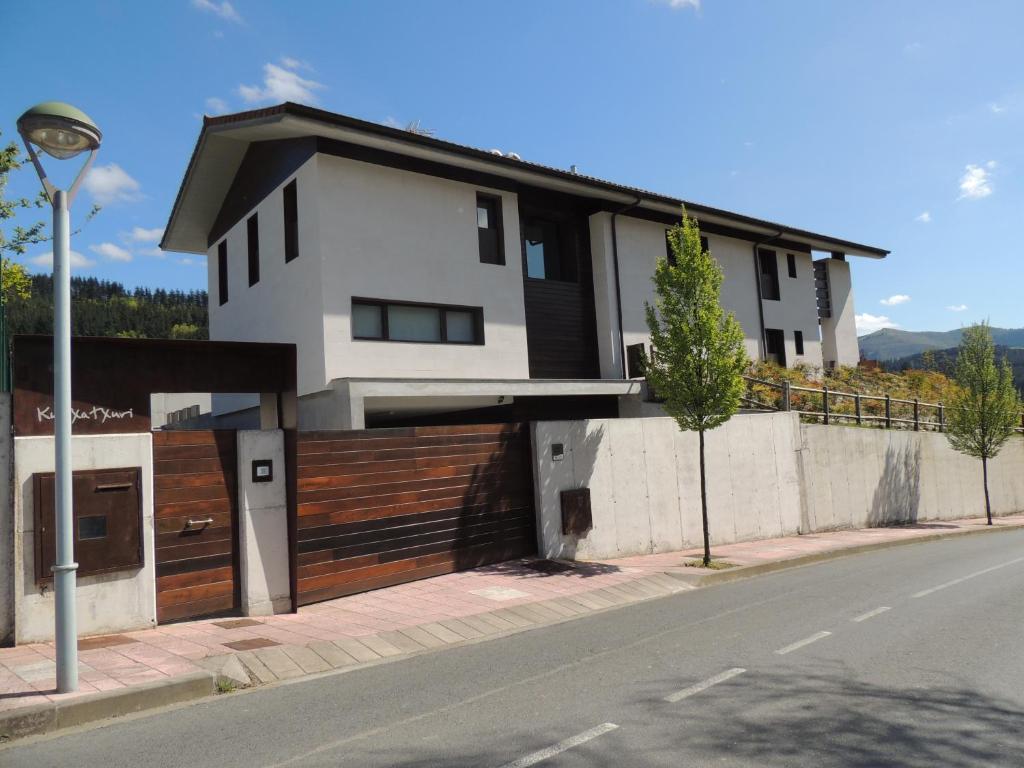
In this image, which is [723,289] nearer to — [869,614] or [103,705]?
[869,614]

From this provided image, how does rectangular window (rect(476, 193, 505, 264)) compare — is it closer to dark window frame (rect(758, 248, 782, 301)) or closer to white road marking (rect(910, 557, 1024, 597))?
white road marking (rect(910, 557, 1024, 597))

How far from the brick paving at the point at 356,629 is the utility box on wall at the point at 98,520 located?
783 mm

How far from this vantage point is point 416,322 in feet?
49.4

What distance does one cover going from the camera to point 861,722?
16.2ft

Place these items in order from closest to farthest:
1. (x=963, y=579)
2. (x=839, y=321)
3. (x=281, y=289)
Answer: (x=963, y=579) < (x=281, y=289) < (x=839, y=321)

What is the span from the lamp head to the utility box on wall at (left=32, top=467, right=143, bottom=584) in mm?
3508

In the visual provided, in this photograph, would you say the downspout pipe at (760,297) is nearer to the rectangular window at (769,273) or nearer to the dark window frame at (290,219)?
the rectangular window at (769,273)

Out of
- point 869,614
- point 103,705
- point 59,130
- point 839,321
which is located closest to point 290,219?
point 59,130

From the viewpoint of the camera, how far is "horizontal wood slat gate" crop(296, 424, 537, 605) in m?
9.66

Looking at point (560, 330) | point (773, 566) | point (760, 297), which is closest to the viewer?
point (773, 566)

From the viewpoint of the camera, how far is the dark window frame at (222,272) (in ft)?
62.7

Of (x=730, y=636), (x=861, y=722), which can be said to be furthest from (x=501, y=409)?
(x=861, y=722)

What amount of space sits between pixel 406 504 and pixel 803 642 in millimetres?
5671

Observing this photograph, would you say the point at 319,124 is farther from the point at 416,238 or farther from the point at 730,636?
the point at 730,636
